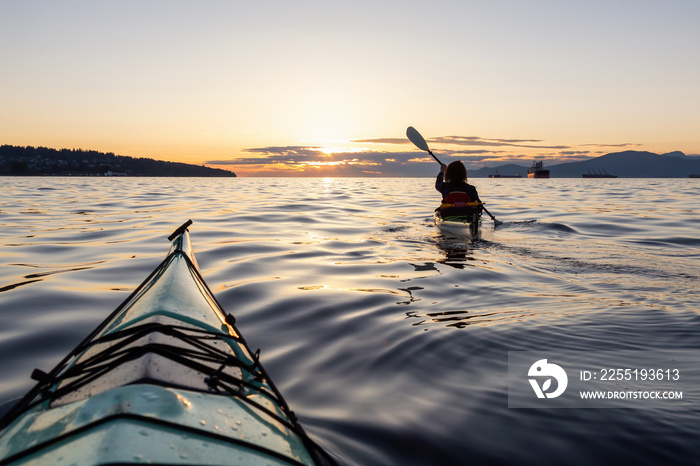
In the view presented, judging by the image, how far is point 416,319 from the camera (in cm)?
454

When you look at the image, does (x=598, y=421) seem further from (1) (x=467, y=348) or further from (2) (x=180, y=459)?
(2) (x=180, y=459)

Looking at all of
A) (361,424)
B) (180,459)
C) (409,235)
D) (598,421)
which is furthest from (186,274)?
(409,235)

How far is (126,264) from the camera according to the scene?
7.18 m

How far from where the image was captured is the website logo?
10.0 feet

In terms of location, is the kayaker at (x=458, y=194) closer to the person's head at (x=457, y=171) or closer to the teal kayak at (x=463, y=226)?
the person's head at (x=457, y=171)

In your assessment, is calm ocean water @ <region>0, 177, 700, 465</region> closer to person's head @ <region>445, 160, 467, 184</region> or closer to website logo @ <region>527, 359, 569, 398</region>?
website logo @ <region>527, 359, 569, 398</region>

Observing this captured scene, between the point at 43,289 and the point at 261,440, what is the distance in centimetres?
547

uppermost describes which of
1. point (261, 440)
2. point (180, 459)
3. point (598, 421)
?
point (180, 459)

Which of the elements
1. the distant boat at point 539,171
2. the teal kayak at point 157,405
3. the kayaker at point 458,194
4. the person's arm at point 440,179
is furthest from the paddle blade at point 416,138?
the distant boat at point 539,171

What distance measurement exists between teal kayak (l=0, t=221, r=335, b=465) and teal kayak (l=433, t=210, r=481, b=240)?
759 cm

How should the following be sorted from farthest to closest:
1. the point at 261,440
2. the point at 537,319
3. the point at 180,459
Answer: the point at 537,319, the point at 261,440, the point at 180,459

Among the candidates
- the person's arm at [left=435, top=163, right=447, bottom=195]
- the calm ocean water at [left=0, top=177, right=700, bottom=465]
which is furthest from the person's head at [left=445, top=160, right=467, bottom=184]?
the calm ocean water at [left=0, top=177, right=700, bottom=465]

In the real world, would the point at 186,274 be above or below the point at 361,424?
above

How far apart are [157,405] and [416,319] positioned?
10.8 feet
